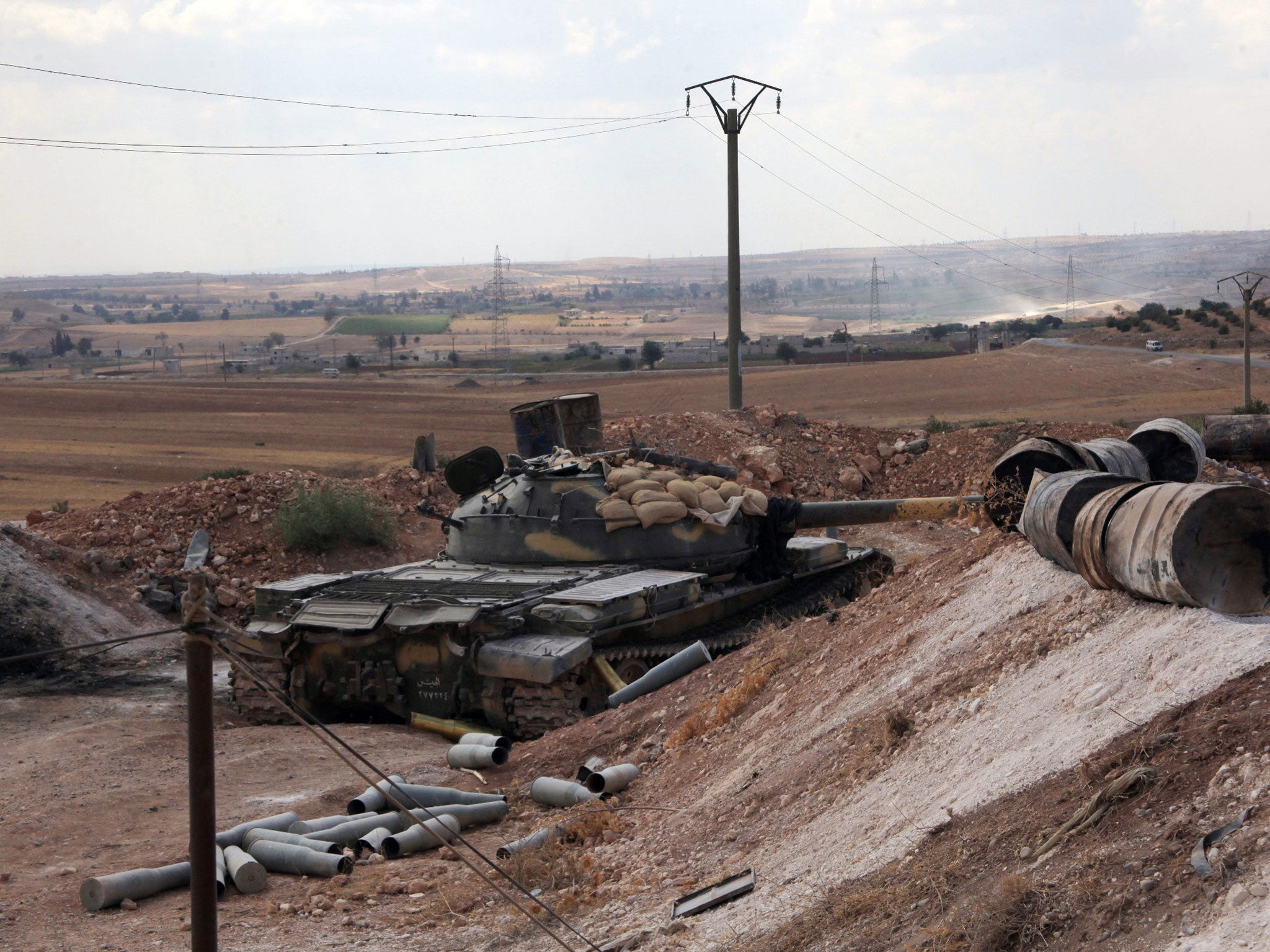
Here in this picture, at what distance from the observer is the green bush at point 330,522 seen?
18750 millimetres

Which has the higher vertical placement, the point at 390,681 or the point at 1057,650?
the point at 1057,650

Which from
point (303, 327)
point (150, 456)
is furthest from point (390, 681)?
point (303, 327)

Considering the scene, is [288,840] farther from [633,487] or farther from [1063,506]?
[633,487]

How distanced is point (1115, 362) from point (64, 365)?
2531 inches

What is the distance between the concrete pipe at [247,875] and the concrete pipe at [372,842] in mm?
712

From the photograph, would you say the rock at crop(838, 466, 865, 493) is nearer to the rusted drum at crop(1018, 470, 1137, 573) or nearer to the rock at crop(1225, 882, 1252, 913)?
the rusted drum at crop(1018, 470, 1137, 573)

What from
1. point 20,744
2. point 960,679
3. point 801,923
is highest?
point 960,679

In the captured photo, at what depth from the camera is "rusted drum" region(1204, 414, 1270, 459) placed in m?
12.8

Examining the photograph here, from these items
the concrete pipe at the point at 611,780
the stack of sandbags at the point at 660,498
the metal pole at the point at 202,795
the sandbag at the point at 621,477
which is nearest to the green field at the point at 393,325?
the stack of sandbags at the point at 660,498

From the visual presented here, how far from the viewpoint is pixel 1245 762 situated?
475 cm

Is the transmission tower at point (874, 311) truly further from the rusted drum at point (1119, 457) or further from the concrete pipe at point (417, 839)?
the concrete pipe at point (417, 839)

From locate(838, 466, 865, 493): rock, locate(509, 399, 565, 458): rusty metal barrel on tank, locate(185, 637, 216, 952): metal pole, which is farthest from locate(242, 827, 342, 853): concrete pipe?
locate(838, 466, 865, 493): rock

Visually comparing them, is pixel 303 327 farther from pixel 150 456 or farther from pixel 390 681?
pixel 390 681

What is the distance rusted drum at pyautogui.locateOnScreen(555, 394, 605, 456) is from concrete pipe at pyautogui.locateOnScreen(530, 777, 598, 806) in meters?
7.74
